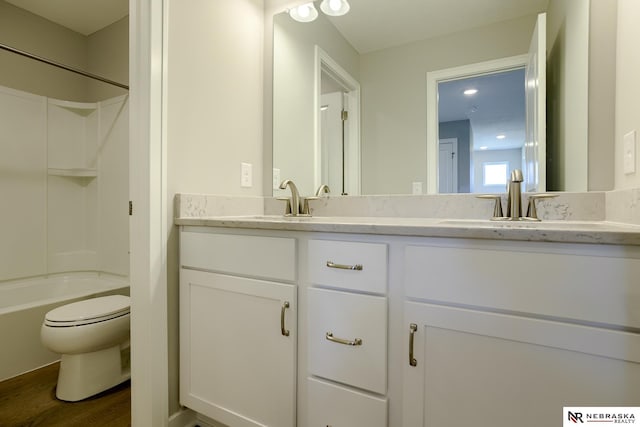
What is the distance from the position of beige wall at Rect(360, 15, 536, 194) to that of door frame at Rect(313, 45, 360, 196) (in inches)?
1.5

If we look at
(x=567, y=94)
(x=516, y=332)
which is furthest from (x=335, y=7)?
(x=516, y=332)

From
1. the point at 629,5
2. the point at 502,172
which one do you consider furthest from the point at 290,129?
the point at 629,5

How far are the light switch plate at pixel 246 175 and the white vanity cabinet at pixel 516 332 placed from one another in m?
1.08

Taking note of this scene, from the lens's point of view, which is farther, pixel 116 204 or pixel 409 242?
pixel 116 204

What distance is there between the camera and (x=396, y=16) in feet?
5.08

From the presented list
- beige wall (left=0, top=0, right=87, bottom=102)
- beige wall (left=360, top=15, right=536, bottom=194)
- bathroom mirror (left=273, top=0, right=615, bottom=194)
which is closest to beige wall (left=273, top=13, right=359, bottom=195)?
bathroom mirror (left=273, top=0, right=615, bottom=194)

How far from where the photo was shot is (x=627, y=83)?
3.28ft

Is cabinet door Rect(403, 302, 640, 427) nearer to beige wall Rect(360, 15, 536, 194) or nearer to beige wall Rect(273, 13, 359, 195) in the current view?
beige wall Rect(360, 15, 536, 194)

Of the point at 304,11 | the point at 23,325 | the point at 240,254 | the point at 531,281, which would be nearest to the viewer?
the point at 531,281

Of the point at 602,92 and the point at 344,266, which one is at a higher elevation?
the point at 602,92

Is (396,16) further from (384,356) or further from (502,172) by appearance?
(384,356)

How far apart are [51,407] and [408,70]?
2374mm

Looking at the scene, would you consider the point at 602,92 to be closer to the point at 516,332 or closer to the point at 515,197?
the point at 515,197

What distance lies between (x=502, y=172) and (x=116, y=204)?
8.60ft
